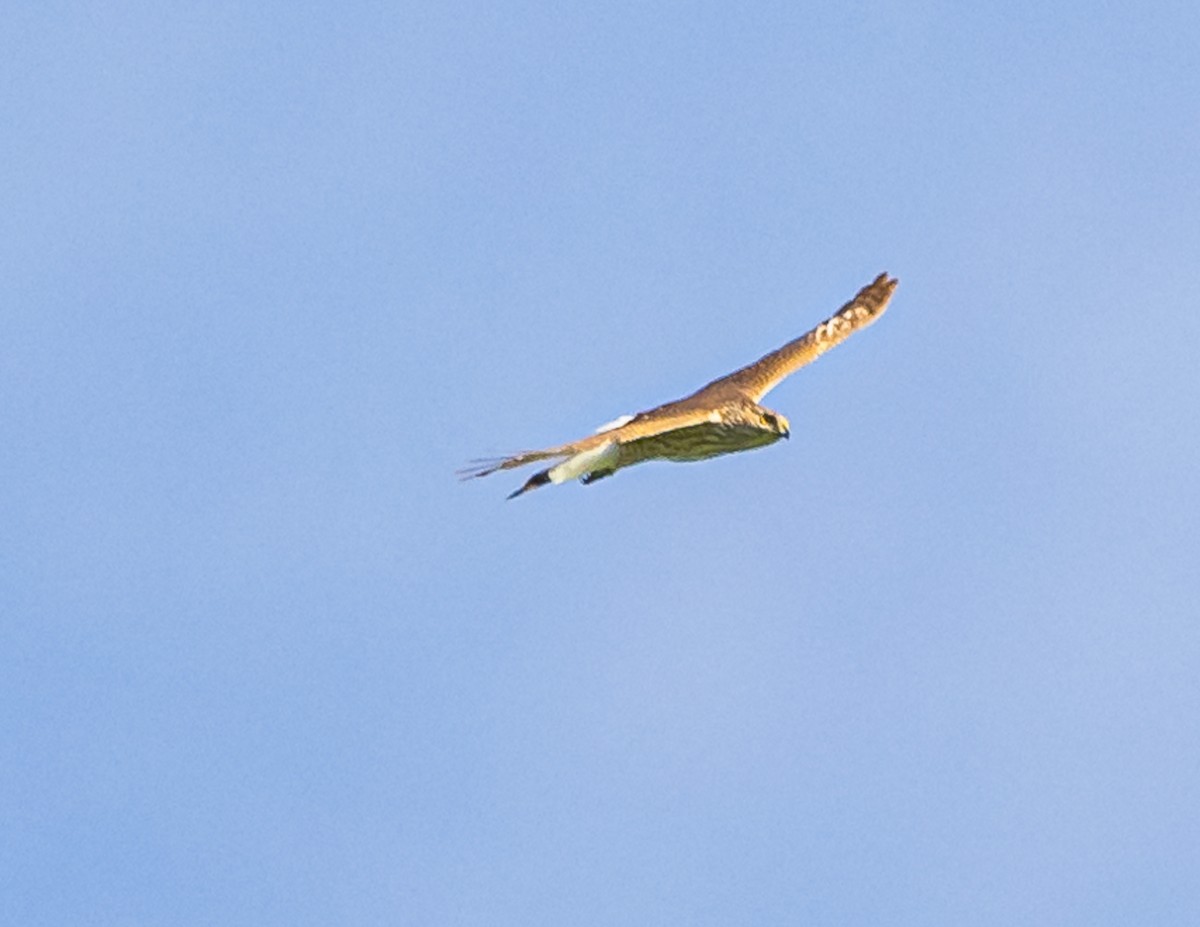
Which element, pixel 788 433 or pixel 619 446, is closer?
pixel 619 446

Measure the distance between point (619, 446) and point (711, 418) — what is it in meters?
2.45

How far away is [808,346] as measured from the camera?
45.7 metres

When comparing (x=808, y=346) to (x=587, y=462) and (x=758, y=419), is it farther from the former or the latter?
(x=587, y=462)

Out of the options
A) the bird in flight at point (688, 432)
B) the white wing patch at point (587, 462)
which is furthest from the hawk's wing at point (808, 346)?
the white wing patch at point (587, 462)

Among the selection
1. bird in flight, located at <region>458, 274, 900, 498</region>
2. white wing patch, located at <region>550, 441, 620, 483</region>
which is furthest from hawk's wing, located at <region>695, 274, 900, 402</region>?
white wing patch, located at <region>550, 441, 620, 483</region>

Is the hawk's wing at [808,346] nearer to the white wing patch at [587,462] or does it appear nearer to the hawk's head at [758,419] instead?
the hawk's head at [758,419]

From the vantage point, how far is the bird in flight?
34.4 m

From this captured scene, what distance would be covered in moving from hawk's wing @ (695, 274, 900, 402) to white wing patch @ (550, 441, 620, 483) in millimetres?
5660

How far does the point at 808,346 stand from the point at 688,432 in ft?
30.2

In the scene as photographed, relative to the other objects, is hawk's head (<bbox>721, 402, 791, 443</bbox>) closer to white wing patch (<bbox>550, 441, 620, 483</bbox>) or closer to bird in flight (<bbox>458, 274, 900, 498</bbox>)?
bird in flight (<bbox>458, 274, 900, 498</bbox>)

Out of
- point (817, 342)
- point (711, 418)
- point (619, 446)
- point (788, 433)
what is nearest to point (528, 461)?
point (619, 446)

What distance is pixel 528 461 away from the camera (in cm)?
3334

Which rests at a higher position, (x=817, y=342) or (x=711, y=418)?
(x=817, y=342)

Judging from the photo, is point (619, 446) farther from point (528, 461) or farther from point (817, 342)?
point (817, 342)
